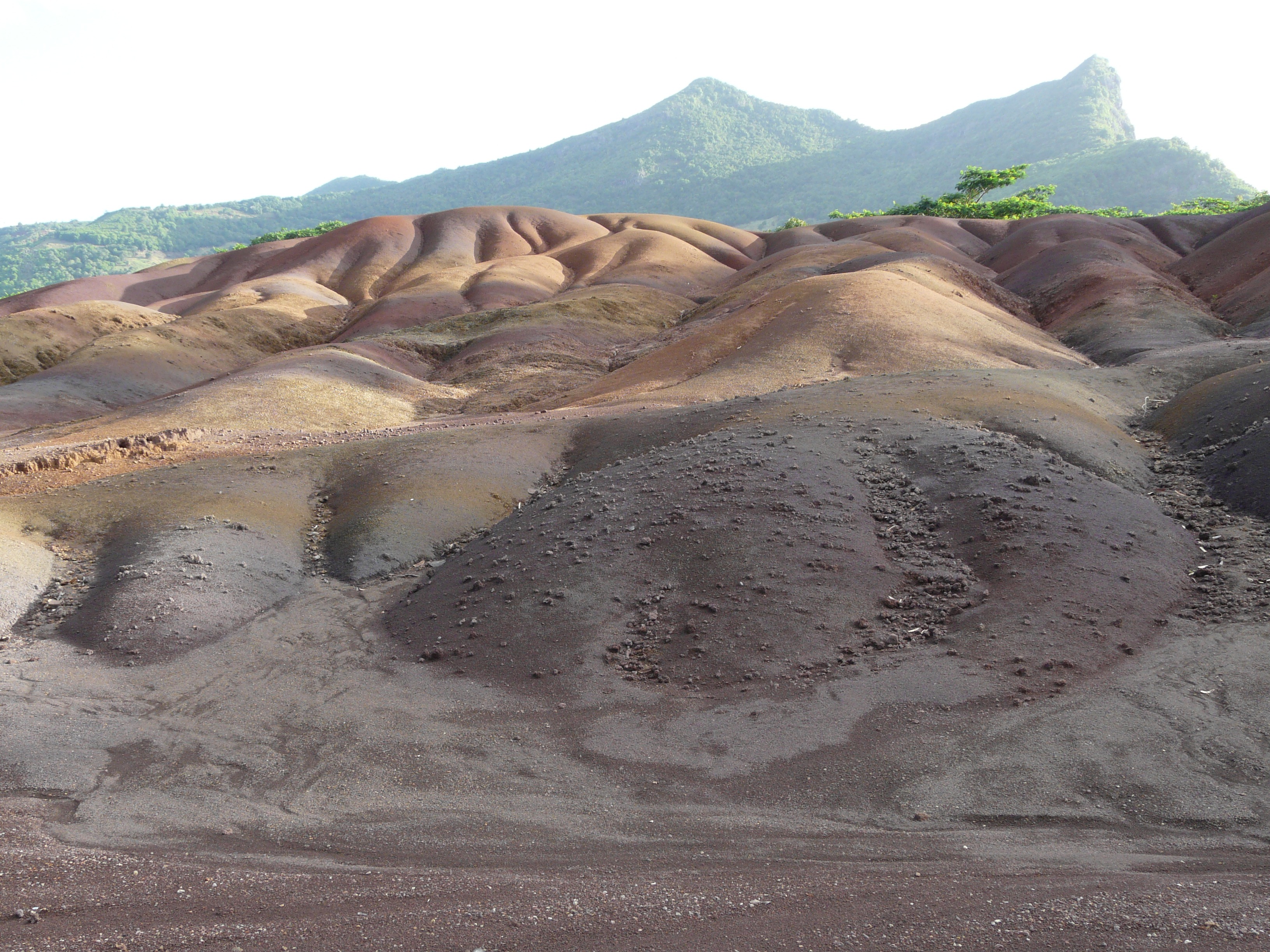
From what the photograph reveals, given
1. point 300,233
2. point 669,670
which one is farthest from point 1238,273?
point 300,233

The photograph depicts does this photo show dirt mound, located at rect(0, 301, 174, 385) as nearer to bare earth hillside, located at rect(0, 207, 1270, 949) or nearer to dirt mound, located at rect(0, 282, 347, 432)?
dirt mound, located at rect(0, 282, 347, 432)

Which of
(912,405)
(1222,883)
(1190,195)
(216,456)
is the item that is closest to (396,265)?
(216,456)

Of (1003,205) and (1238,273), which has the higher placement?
(1003,205)

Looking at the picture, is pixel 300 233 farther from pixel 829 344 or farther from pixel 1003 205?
pixel 829 344

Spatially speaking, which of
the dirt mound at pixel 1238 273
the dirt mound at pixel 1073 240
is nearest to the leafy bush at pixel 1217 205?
the dirt mound at pixel 1073 240

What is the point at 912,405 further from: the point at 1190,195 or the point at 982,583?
the point at 1190,195

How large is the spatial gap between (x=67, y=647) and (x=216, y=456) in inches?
314

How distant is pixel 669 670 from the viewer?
1023cm

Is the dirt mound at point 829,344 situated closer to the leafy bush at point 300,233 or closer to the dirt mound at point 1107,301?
the dirt mound at point 1107,301


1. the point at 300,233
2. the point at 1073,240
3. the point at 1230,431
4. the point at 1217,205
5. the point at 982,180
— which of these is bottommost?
the point at 1230,431

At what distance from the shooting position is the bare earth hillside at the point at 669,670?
622cm

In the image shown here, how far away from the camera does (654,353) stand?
1234 inches

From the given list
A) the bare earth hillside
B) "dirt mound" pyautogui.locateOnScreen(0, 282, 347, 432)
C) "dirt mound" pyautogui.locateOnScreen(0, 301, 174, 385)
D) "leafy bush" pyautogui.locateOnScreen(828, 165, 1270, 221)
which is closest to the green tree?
"leafy bush" pyautogui.locateOnScreen(828, 165, 1270, 221)

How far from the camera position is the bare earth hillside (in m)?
6.22
